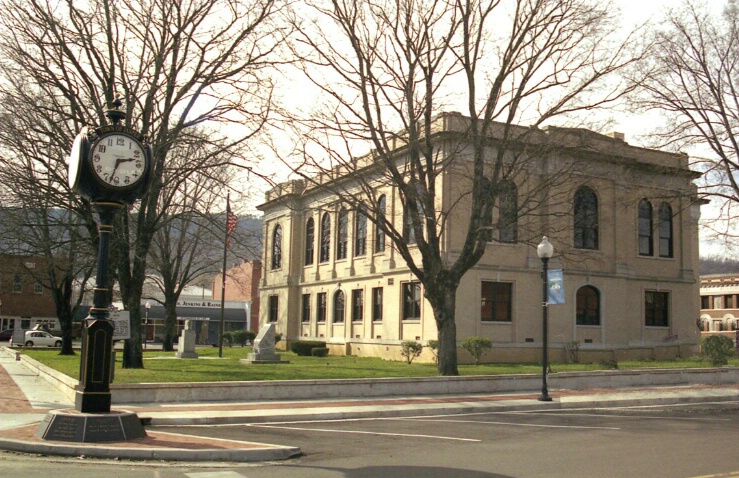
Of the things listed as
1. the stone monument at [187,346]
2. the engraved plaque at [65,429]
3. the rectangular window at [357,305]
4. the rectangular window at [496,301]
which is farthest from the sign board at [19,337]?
the engraved plaque at [65,429]

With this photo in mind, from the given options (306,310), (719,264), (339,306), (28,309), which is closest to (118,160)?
Result: (339,306)

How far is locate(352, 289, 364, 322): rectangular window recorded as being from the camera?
43.3m

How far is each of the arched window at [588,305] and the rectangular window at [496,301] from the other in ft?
14.7

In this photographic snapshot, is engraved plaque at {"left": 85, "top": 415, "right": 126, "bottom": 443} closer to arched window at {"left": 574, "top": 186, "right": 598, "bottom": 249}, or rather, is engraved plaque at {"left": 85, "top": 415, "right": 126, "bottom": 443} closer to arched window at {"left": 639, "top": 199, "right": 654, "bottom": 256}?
arched window at {"left": 574, "top": 186, "right": 598, "bottom": 249}

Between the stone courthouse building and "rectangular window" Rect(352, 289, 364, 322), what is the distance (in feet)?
0.21

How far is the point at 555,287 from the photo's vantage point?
69.7ft

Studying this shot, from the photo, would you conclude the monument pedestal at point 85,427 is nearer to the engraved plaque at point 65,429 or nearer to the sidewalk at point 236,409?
the engraved plaque at point 65,429

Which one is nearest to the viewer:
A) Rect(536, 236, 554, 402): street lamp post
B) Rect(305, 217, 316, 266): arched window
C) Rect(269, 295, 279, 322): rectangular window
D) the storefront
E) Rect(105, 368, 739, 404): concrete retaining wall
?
Rect(105, 368, 739, 404): concrete retaining wall

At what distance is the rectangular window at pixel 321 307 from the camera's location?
4859 centimetres

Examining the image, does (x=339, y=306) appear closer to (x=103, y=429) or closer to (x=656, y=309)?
(x=656, y=309)

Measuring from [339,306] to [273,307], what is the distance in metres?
10.9

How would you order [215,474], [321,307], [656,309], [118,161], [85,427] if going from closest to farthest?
[215,474] < [85,427] < [118,161] < [656,309] < [321,307]

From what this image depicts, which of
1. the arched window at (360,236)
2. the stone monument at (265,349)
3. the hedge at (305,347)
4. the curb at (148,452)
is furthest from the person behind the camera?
the arched window at (360,236)

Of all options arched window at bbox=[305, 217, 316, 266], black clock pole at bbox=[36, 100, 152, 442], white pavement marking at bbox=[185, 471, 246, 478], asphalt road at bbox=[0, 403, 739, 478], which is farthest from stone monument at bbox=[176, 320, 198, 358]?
white pavement marking at bbox=[185, 471, 246, 478]
